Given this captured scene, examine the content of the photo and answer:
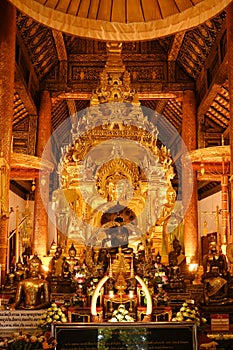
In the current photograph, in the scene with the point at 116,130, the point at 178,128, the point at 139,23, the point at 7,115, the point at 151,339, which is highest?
the point at 178,128

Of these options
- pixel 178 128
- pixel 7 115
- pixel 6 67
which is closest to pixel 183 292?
pixel 7 115

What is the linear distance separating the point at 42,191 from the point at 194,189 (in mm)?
3766

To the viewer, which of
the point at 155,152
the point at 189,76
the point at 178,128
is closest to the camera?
the point at 155,152

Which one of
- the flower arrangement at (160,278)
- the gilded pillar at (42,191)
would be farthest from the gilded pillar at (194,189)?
the flower arrangement at (160,278)

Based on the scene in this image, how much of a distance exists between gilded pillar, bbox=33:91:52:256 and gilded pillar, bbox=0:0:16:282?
365 centimetres

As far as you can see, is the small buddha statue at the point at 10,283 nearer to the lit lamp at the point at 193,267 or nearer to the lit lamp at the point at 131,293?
the lit lamp at the point at 131,293

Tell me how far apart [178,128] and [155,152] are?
20.0 ft

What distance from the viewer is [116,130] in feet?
35.0

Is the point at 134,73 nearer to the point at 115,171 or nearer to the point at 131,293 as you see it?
the point at 115,171

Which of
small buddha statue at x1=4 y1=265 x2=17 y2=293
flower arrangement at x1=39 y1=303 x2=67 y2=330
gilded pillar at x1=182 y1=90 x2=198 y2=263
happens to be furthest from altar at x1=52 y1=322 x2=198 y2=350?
gilded pillar at x1=182 y1=90 x2=198 y2=263

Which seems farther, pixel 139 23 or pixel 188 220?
pixel 188 220

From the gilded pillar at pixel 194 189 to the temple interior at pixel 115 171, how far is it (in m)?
0.03

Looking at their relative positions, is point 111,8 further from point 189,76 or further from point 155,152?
point 189,76

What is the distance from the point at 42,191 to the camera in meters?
11.8
